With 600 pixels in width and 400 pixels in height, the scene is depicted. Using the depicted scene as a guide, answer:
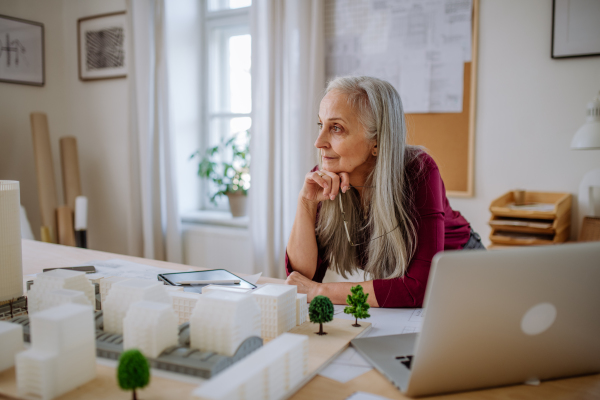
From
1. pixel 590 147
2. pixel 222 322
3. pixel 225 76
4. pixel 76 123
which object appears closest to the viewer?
pixel 222 322

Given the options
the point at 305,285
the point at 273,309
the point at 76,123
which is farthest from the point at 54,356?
the point at 76,123

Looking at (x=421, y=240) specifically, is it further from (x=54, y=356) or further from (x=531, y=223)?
(x=54, y=356)

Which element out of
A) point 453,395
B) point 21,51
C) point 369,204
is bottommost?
point 453,395

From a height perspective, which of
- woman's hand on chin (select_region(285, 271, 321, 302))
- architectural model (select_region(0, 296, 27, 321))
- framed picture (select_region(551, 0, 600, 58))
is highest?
framed picture (select_region(551, 0, 600, 58))

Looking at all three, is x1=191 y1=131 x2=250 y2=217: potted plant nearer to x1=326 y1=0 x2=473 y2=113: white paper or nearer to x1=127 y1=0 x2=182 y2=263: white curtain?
x1=127 y1=0 x2=182 y2=263: white curtain

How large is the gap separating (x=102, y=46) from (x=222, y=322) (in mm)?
3364

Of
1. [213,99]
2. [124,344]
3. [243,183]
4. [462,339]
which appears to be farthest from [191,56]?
[462,339]

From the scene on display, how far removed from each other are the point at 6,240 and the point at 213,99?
258 centimetres

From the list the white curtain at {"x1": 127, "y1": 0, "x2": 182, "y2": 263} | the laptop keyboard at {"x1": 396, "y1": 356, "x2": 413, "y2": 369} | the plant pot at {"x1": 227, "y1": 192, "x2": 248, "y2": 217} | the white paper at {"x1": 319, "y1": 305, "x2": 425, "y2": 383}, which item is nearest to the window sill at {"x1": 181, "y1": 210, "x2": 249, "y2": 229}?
the plant pot at {"x1": 227, "y1": 192, "x2": 248, "y2": 217}

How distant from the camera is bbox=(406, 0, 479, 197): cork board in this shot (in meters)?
2.32

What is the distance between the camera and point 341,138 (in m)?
1.43

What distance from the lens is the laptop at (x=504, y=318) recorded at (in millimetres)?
683

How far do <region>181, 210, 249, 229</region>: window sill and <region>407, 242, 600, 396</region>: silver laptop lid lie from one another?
2513 mm

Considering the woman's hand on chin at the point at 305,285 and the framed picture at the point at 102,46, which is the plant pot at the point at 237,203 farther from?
the woman's hand on chin at the point at 305,285
